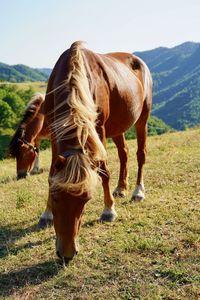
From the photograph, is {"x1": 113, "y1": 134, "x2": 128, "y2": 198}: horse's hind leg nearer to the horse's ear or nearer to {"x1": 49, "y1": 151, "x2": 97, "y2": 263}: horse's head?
{"x1": 49, "y1": 151, "x2": 97, "y2": 263}: horse's head

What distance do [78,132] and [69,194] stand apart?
602mm

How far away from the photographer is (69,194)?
335 cm

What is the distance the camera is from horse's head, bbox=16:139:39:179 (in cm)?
874

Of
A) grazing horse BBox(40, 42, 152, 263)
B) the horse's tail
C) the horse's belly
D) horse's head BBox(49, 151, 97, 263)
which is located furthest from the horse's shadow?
the horse's belly

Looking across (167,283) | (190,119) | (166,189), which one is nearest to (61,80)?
(167,283)

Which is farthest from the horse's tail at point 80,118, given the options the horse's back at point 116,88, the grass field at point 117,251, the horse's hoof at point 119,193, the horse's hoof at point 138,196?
the horse's hoof at point 119,193

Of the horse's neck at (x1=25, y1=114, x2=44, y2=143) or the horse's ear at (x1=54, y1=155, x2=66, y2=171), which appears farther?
the horse's neck at (x1=25, y1=114, x2=44, y2=143)

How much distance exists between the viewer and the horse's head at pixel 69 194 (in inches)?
128

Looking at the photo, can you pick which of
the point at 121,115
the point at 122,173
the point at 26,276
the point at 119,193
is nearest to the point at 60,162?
the point at 26,276

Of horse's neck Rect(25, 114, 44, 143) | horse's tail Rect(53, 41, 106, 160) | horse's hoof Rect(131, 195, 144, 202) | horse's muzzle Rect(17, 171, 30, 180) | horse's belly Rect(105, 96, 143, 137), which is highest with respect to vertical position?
horse's tail Rect(53, 41, 106, 160)

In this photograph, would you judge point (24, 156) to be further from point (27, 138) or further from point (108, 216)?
point (108, 216)

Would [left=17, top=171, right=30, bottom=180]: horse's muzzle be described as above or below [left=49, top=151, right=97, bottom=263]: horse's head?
below

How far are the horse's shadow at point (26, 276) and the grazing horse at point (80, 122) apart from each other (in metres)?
0.40

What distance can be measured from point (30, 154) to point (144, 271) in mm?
5508
